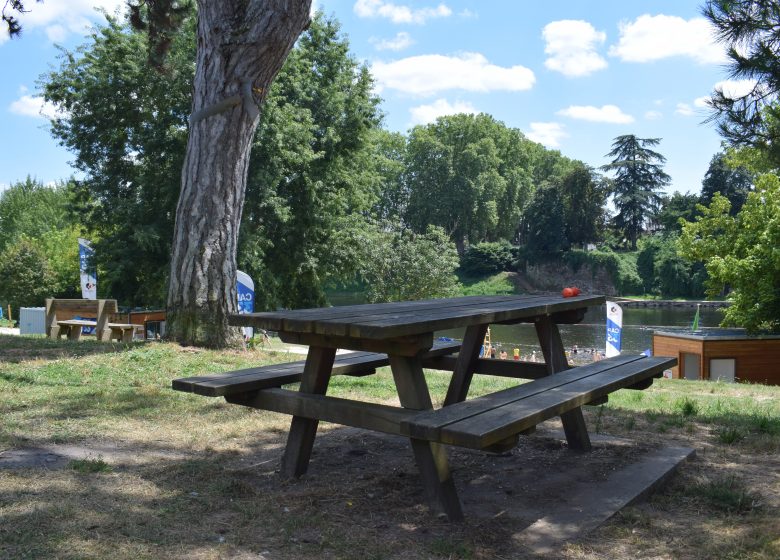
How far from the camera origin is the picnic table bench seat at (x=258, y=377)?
3.96m

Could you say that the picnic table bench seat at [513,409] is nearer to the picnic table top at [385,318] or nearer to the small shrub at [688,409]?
the picnic table top at [385,318]

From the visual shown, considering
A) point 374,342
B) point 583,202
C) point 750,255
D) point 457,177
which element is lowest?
point 374,342

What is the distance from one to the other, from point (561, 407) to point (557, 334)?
5.44 ft

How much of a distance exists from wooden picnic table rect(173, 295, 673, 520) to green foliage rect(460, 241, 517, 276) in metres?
69.2

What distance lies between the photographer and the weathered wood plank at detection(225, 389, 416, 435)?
3.52 metres

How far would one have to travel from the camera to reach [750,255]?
2297 cm

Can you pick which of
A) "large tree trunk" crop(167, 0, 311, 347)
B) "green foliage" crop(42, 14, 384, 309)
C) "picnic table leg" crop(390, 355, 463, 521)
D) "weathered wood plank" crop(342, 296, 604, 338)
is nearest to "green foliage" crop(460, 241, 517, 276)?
"green foliage" crop(42, 14, 384, 309)

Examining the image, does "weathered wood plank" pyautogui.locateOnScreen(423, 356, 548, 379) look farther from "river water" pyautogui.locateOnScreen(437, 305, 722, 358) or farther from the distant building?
"river water" pyautogui.locateOnScreen(437, 305, 722, 358)

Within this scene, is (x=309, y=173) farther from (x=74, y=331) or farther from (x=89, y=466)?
(x=89, y=466)

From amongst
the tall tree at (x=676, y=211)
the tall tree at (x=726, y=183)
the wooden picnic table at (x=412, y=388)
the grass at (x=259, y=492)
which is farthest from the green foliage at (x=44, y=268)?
the tall tree at (x=726, y=183)

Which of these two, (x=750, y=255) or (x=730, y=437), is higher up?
(x=750, y=255)

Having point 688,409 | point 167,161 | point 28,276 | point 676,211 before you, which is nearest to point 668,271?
point 676,211

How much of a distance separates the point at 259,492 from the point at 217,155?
5691 mm

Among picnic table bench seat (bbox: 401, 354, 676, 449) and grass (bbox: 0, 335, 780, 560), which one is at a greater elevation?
picnic table bench seat (bbox: 401, 354, 676, 449)
